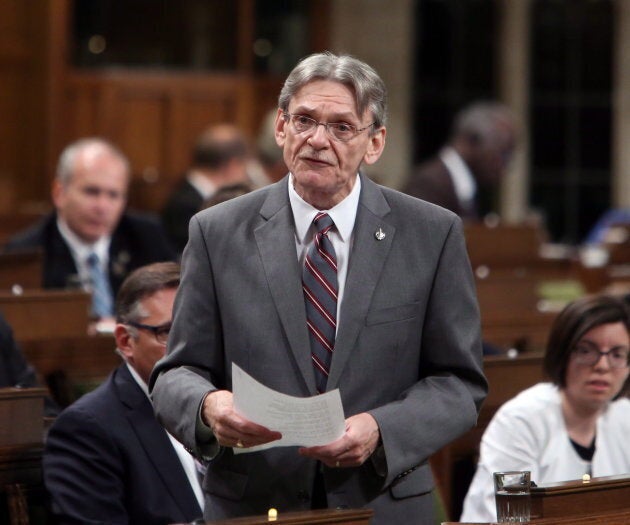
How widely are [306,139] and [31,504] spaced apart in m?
1.42

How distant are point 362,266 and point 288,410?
400mm

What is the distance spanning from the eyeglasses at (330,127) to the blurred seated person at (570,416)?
1.59 m

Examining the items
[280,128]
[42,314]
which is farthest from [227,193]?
[280,128]

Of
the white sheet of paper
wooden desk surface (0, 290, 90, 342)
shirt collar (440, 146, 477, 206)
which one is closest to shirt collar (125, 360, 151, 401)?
the white sheet of paper

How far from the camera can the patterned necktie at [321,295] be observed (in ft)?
8.58

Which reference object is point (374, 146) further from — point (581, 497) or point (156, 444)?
point (156, 444)

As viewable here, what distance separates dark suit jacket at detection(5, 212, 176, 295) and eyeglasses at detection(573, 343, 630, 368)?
266 cm

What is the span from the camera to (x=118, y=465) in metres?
3.36

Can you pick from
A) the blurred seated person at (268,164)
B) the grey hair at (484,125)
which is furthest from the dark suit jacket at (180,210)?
the grey hair at (484,125)

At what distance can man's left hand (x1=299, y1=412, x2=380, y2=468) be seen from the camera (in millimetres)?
2430

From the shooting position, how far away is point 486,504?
3.88m

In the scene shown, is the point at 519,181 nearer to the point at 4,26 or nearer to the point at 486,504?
the point at 4,26

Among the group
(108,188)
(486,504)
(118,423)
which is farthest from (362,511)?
(108,188)

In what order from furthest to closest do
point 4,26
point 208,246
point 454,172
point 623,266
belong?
point 4,26, point 623,266, point 454,172, point 208,246
